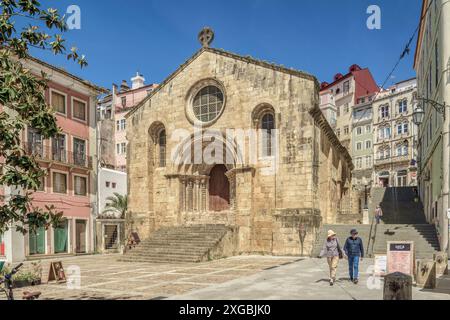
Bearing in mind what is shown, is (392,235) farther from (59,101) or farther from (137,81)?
(137,81)

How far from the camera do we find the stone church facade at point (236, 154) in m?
22.8

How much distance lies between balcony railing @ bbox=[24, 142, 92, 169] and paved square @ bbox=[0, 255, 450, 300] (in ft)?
34.9

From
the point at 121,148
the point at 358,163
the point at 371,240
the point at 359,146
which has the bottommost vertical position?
the point at 371,240

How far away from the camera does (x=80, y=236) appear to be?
28.9 meters

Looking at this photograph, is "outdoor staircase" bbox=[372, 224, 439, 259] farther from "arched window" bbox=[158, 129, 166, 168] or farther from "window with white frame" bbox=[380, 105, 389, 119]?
"window with white frame" bbox=[380, 105, 389, 119]

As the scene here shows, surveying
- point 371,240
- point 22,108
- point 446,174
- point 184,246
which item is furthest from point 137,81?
point 22,108

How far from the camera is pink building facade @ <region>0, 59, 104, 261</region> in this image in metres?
25.6

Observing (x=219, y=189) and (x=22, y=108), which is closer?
(x=22, y=108)

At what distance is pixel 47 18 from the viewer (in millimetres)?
7555

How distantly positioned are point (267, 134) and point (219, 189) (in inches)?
203

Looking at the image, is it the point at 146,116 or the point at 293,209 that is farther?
the point at 146,116
